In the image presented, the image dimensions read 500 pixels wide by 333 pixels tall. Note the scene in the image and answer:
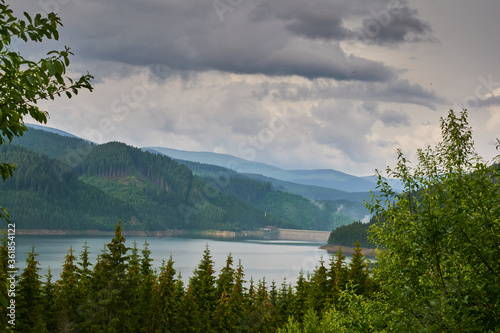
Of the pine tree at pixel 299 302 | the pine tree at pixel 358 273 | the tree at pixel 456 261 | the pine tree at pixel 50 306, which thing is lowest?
the pine tree at pixel 299 302

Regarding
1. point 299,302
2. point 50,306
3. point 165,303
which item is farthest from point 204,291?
point 50,306

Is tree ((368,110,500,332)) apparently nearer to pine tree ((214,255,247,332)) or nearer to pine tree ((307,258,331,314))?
pine tree ((214,255,247,332))

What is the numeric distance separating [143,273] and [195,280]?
562 cm

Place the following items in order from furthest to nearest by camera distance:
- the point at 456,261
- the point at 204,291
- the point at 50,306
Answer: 1. the point at 204,291
2. the point at 50,306
3. the point at 456,261

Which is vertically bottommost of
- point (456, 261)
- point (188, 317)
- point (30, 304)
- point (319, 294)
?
point (188, 317)

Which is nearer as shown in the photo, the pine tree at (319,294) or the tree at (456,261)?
the tree at (456,261)

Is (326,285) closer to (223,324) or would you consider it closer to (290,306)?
(290,306)

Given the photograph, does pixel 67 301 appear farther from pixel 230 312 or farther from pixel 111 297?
pixel 230 312

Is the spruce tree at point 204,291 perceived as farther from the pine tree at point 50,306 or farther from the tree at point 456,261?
the tree at point 456,261

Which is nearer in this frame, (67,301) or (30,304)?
(30,304)

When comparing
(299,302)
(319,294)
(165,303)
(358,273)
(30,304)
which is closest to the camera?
(30,304)

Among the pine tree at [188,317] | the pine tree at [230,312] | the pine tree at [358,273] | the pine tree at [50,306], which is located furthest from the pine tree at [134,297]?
the pine tree at [358,273]

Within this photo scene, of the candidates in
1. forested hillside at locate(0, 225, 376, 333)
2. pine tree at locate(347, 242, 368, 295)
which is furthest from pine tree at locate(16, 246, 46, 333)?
pine tree at locate(347, 242, 368, 295)

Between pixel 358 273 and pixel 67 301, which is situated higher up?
pixel 358 273
